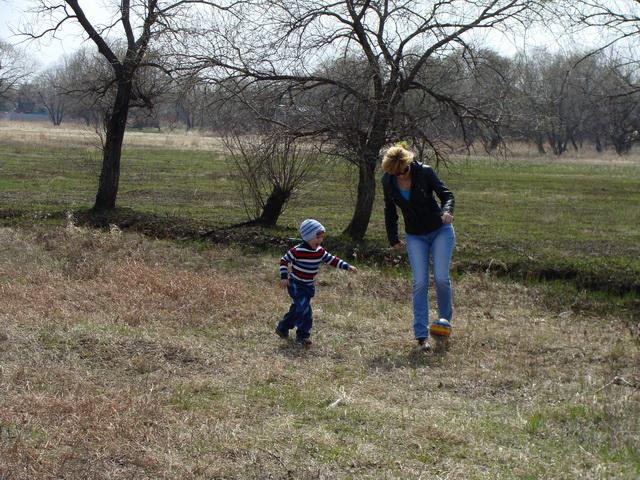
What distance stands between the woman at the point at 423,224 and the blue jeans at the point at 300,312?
93 centimetres

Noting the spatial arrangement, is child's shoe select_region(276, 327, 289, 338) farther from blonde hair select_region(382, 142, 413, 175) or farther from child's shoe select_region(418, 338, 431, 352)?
blonde hair select_region(382, 142, 413, 175)

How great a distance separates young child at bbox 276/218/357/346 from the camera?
767 cm

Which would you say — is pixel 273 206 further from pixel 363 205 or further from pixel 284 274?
pixel 284 274

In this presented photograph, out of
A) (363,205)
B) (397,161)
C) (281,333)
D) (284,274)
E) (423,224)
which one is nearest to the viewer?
(397,161)

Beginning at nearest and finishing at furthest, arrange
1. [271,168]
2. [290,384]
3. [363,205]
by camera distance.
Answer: [290,384]
[363,205]
[271,168]

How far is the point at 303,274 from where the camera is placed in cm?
778

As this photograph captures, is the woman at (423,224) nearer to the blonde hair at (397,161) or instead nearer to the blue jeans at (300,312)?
the blonde hair at (397,161)

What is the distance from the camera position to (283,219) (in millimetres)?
17078

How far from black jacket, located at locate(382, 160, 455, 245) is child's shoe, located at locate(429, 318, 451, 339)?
2.72 ft

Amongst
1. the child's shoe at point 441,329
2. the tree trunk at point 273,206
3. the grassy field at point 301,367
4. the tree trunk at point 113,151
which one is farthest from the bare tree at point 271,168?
the child's shoe at point 441,329

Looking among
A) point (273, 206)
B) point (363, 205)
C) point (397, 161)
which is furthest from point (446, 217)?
point (273, 206)

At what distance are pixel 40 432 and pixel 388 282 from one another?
6.42 m

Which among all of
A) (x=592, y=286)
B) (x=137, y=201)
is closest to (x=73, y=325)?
(x=592, y=286)

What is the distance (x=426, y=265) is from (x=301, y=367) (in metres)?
1.61
